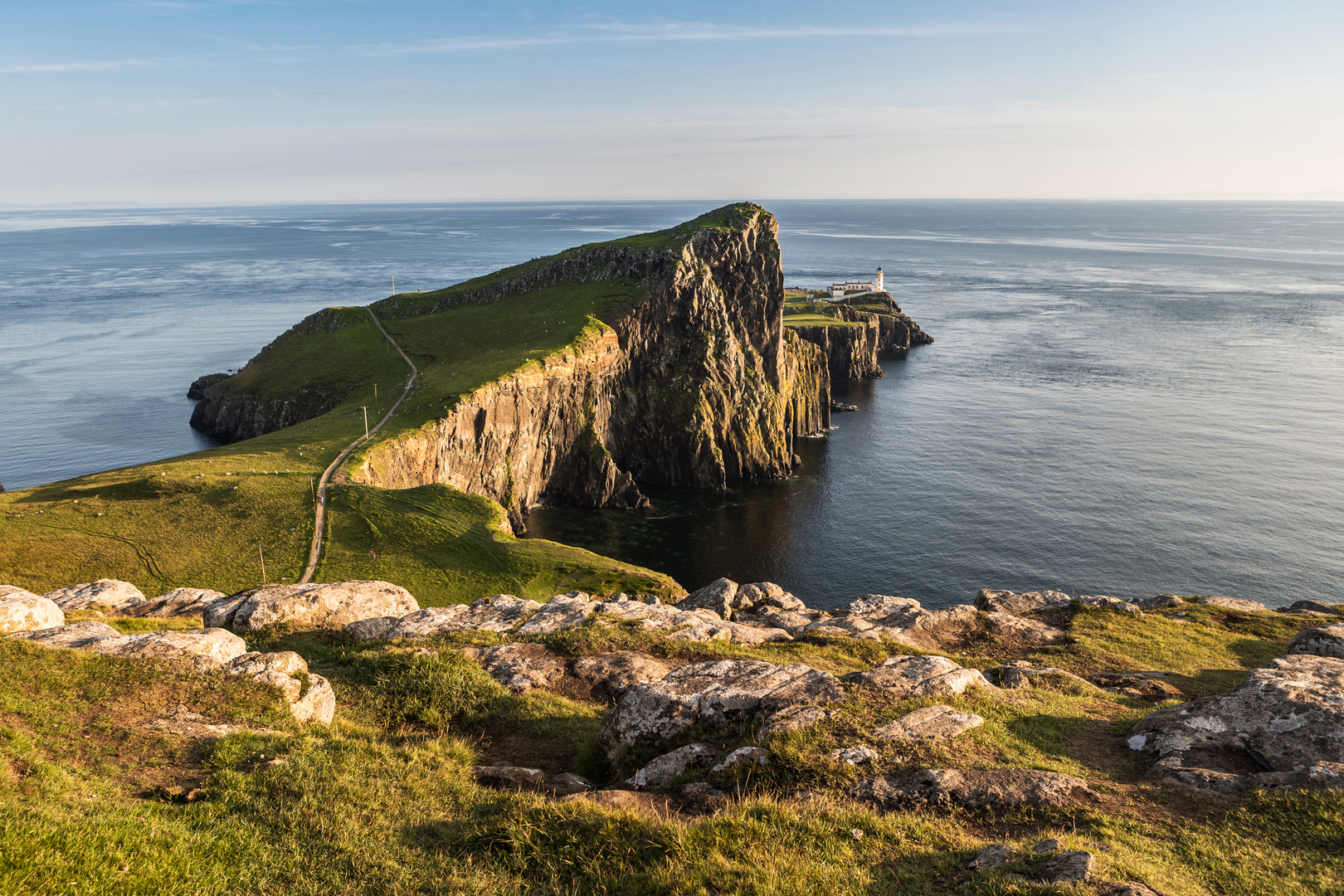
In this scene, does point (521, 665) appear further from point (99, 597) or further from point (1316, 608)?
Answer: point (1316, 608)

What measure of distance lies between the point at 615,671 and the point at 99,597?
2354 cm

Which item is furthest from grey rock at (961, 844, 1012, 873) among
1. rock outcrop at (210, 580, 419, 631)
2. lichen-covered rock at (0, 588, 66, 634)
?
lichen-covered rock at (0, 588, 66, 634)

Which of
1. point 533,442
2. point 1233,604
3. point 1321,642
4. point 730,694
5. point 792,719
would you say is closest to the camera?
point 792,719

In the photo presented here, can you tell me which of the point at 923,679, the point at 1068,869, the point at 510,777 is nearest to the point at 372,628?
the point at 510,777

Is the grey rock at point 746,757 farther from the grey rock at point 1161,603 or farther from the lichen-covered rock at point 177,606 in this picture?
the grey rock at point 1161,603

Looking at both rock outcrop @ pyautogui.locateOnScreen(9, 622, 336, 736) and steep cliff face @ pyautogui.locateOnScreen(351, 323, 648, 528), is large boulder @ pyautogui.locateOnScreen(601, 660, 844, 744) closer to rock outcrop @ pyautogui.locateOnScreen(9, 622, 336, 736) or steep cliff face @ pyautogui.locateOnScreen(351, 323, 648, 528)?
rock outcrop @ pyautogui.locateOnScreen(9, 622, 336, 736)

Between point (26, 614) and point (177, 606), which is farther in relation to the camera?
point (177, 606)

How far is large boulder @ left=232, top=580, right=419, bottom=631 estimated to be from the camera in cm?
2850

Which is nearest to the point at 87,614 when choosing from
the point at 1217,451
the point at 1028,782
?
the point at 1028,782

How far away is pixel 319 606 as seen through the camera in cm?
2991

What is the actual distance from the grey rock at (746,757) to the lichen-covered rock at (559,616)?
527 inches

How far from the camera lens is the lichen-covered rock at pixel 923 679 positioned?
2022cm

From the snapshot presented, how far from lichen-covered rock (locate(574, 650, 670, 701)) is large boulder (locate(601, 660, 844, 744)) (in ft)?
13.4

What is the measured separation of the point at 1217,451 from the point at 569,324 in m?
102
